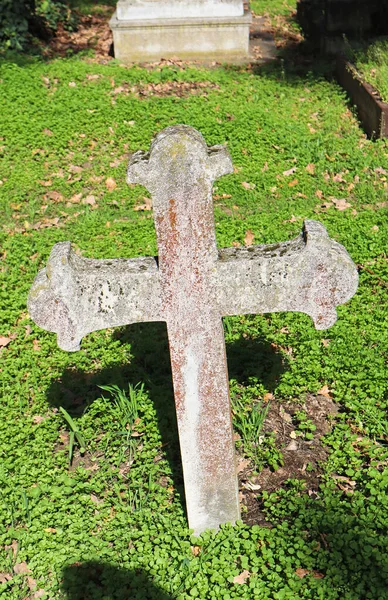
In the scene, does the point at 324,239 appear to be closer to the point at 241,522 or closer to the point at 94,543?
the point at 241,522

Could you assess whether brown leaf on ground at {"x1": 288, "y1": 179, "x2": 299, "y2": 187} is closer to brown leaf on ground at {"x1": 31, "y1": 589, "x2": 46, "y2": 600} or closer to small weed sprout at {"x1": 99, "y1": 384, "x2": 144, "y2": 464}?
small weed sprout at {"x1": 99, "y1": 384, "x2": 144, "y2": 464}

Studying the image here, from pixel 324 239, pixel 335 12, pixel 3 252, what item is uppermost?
pixel 324 239

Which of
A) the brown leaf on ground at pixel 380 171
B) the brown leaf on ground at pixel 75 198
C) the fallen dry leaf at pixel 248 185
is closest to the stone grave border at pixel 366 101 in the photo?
the brown leaf on ground at pixel 380 171

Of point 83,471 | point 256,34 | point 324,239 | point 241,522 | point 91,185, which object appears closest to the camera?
point 324,239

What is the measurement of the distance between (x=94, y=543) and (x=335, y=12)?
9554mm

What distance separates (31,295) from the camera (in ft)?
11.1

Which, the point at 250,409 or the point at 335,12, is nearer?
the point at 250,409

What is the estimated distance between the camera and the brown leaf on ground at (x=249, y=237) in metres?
6.67

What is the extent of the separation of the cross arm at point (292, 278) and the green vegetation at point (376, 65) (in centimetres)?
576

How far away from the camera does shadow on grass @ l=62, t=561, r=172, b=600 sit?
11.6 feet

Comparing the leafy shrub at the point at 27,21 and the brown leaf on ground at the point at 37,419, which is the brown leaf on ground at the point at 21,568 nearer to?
the brown leaf on ground at the point at 37,419

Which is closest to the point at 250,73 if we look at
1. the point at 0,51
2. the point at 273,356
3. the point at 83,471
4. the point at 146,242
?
the point at 0,51

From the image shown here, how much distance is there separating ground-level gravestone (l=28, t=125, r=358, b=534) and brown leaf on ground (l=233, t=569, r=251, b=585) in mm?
685

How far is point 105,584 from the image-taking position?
362 centimetres
